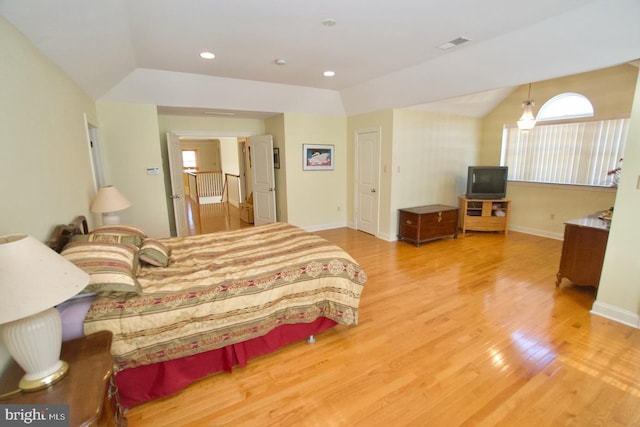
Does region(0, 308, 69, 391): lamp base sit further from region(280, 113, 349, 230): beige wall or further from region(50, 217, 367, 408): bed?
region(280, 113, 349, 230): beige wall

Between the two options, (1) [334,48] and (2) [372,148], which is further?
(2) [372,148]

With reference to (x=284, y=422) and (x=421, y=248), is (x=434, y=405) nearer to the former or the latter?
(x=284, y=422)

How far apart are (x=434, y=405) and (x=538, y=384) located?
2.53 feet

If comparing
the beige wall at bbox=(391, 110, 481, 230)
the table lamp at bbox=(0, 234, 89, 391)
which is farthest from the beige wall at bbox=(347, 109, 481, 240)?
the table lamp at bbox=(0, 234, 89, 391)

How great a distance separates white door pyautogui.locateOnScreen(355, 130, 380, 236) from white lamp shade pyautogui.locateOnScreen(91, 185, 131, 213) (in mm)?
3978

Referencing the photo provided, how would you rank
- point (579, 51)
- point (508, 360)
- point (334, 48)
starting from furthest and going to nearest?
1. point (334, 48)
2. point (579, 51)
3. point (508, 360)

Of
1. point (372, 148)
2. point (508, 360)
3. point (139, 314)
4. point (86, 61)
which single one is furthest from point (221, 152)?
point (508, 360)

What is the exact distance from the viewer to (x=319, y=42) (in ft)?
9.85

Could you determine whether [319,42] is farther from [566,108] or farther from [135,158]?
[566,108]

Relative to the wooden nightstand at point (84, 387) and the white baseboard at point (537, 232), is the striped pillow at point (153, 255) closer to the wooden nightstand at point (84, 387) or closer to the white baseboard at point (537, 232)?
the wooden nightstand at point (84, 387)

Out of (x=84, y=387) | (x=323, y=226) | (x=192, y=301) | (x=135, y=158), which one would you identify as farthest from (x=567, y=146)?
(x=135, y=158)

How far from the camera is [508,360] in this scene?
219 centimetres

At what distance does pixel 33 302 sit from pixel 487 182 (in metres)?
6.25

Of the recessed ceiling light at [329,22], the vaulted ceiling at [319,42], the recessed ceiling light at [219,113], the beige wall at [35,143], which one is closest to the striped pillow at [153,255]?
the beige wall at [35,143]
